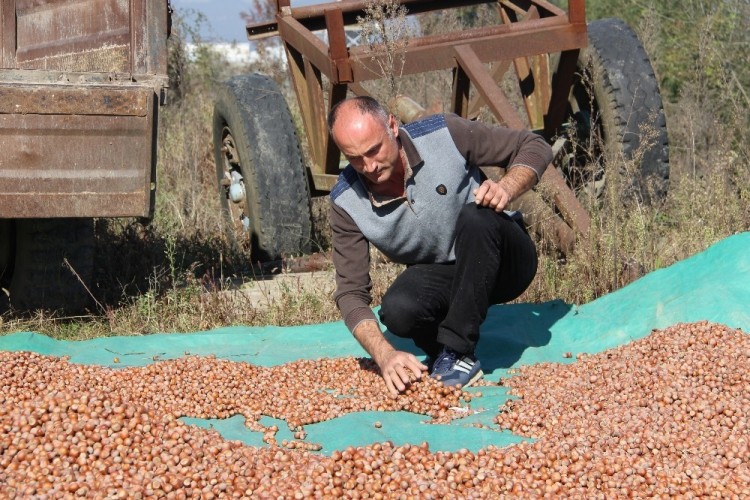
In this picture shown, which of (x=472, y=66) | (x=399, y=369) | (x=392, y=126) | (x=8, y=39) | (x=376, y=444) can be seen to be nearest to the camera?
(x=376, y=444)

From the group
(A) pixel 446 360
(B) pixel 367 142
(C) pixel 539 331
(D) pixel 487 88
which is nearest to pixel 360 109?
(B) pixel 367 142

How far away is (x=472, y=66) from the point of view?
19.8 feet

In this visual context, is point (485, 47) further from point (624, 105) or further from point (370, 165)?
point (370, 165)

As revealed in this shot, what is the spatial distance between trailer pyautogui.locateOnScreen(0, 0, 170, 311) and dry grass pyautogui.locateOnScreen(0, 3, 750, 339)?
31 centimetres

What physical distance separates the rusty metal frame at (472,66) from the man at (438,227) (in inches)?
50.3

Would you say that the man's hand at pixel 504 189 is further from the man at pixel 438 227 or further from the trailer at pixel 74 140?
the trailer at pixel 74 140

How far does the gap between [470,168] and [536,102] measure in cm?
309

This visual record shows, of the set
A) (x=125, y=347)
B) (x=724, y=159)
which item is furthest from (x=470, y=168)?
(x=724, y=159)

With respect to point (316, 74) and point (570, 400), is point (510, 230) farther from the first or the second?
point (316, 74)

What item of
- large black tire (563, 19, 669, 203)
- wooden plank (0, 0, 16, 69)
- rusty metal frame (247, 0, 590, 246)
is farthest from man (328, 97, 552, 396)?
wooden plank (0, 0, 16, 69)

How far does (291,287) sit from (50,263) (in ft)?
4.47

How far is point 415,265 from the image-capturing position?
4.36m

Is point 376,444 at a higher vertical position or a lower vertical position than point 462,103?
lower

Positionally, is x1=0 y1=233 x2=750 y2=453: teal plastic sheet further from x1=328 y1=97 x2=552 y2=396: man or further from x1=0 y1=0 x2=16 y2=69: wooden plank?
x1=0 y1=0 x2=16 y2=69: wooden plank
